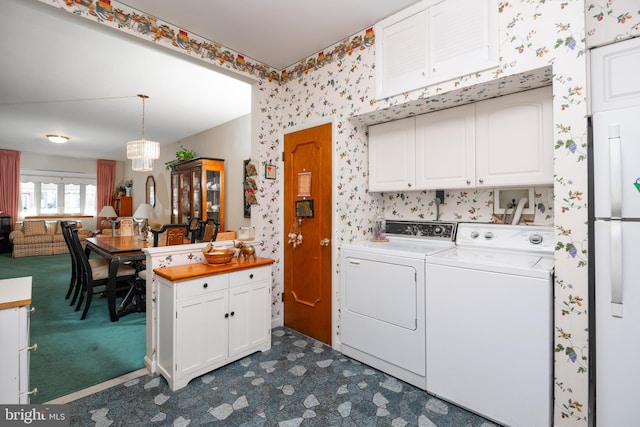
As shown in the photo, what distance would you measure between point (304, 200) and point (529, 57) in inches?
77.4

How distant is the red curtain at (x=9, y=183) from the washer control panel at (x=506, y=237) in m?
10.5

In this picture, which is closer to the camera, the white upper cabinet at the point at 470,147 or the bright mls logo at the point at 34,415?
the bright mls logo at the point at 34,415

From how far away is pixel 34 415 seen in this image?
1.43 meters

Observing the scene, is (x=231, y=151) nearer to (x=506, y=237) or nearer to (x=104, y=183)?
(x=506, y=237)

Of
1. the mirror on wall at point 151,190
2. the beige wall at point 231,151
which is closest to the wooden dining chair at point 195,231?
the beige wall at point 231,151

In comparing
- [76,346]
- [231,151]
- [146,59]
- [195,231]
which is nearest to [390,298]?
[76,346]

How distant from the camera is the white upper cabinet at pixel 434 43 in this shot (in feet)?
5.98

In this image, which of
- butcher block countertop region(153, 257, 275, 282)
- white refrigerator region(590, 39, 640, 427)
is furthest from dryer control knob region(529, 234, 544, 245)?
butcher block countertop region(153, 257, 275, 282)

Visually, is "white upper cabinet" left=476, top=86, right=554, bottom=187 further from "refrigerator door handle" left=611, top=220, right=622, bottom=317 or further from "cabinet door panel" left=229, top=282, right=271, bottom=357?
"cabinet door panel" left=229, top=282, right=271, bottom=357

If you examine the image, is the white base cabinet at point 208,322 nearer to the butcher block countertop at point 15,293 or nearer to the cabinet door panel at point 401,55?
the butcher block countertop at point 15,293

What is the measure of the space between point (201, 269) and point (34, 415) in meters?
1.09

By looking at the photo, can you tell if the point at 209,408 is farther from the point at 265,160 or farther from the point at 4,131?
the point at 4,131

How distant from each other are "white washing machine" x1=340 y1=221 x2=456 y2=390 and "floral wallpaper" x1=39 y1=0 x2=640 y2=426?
0.19 meters

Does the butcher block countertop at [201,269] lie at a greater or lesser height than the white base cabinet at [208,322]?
greater
